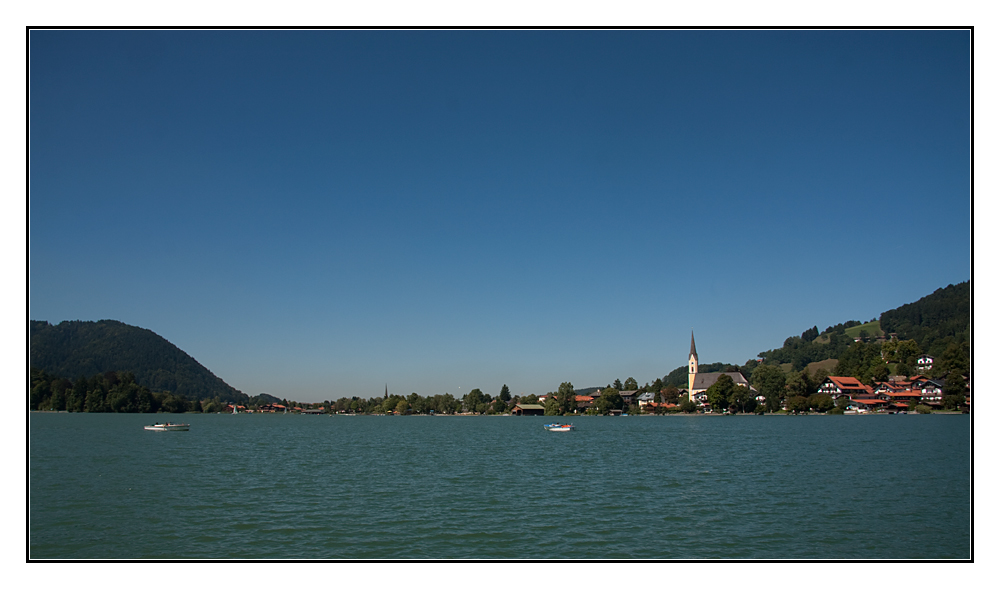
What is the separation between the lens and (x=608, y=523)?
2166 centimetres

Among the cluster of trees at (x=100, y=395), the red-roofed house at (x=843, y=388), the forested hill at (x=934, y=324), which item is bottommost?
the cluster of trees at (x=100, y=395)

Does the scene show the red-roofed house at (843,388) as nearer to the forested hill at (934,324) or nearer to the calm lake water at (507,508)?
the forested hill at (934,324)

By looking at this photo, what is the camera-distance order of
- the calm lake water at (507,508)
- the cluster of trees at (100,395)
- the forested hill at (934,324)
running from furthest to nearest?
the cluster of trees at (100,395), the forested hill at (934,324), the calm lake water at (507,508)

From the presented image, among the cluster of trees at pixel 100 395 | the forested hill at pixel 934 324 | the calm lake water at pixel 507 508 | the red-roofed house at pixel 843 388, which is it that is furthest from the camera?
the cluster of trees at pixel 100 395

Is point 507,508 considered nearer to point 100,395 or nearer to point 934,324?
point 934,324

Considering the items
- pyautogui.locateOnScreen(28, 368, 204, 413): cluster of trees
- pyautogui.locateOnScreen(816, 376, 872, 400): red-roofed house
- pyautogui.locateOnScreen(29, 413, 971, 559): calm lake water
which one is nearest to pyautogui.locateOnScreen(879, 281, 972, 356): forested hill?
pyautogui.locateOnScreen(816, 376, 872, 400): red-roofed house

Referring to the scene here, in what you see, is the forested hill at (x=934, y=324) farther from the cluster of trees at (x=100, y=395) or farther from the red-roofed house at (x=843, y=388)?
the cluster of trees at (x=100, y=395)

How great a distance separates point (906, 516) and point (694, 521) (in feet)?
27.8

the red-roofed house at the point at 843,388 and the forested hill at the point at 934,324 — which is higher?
the forested hill at the point at 934,324

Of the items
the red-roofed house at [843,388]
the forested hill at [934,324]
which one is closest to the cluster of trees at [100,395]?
the red-roofed house at [843,388]

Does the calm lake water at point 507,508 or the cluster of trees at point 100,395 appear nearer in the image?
the calm lake water at point 507,508

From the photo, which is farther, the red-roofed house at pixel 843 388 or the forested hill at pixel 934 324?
the red-roofed house at pixel 843 388

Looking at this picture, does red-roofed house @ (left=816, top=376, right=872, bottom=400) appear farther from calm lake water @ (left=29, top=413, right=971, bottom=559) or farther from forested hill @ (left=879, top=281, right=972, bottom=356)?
calm lake water @ (left=29, top=413, right=971, bottom=559)

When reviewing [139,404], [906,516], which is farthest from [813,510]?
[139,404]
